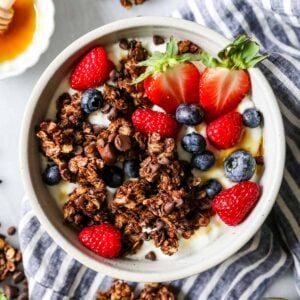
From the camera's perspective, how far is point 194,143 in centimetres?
116

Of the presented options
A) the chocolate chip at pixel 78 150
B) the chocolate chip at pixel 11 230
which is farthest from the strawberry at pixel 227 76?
the chocolate chip at pixel 11 230

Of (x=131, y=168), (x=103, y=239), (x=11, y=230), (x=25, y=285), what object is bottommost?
(x=25, y=285)

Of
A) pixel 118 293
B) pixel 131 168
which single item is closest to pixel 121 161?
pixel 131 168

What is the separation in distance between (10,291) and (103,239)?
1.03ft

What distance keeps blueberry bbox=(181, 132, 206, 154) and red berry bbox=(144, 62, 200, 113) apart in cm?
7

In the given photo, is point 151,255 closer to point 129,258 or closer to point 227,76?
point 129,258

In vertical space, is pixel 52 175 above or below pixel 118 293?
above

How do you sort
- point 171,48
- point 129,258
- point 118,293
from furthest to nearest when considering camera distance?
point 118,293
point 129,258
point 171,48

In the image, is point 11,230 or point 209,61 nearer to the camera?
point 209,61

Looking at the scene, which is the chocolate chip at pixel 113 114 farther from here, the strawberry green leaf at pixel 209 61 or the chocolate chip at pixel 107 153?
the strawberry green leaf at pixel 209 61

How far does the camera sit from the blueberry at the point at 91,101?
120 cm

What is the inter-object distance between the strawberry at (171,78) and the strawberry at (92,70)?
7 centimetres

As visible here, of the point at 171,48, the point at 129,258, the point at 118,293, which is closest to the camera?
the point at 171,48

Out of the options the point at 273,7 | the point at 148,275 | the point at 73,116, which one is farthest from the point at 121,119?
the point at 273,7
